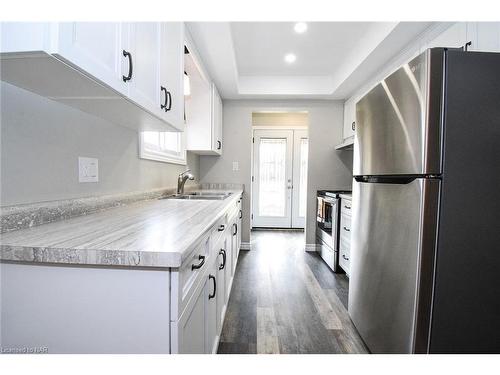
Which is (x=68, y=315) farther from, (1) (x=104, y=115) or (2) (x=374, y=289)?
(2) (x=374, y=289)

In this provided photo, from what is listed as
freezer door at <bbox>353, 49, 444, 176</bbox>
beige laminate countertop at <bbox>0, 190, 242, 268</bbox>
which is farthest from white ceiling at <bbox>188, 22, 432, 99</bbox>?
beige laminate countertop at <bbox>0, 190, 242, 268</bbox>

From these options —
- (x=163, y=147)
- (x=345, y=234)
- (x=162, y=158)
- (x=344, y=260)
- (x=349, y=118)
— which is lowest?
(x=344, y=260)

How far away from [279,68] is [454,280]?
2768 millimetres

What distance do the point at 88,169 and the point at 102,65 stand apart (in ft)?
2.00

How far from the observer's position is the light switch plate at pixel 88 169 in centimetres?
114

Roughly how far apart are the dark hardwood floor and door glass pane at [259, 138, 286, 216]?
6.01ft

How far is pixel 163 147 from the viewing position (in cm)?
221

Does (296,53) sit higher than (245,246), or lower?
higher

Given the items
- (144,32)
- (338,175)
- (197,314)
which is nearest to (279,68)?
(338,175)

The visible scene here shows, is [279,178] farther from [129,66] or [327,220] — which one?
[129,66]

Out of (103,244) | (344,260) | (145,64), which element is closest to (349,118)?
(344,260)

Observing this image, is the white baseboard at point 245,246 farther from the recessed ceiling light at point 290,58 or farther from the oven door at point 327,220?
the recessed ceiling light at point 290,58

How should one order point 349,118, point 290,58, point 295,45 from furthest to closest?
Answer: 1. point 349,118
2. point 290,58
3. point 295,45

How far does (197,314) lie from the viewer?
2.99 ft
